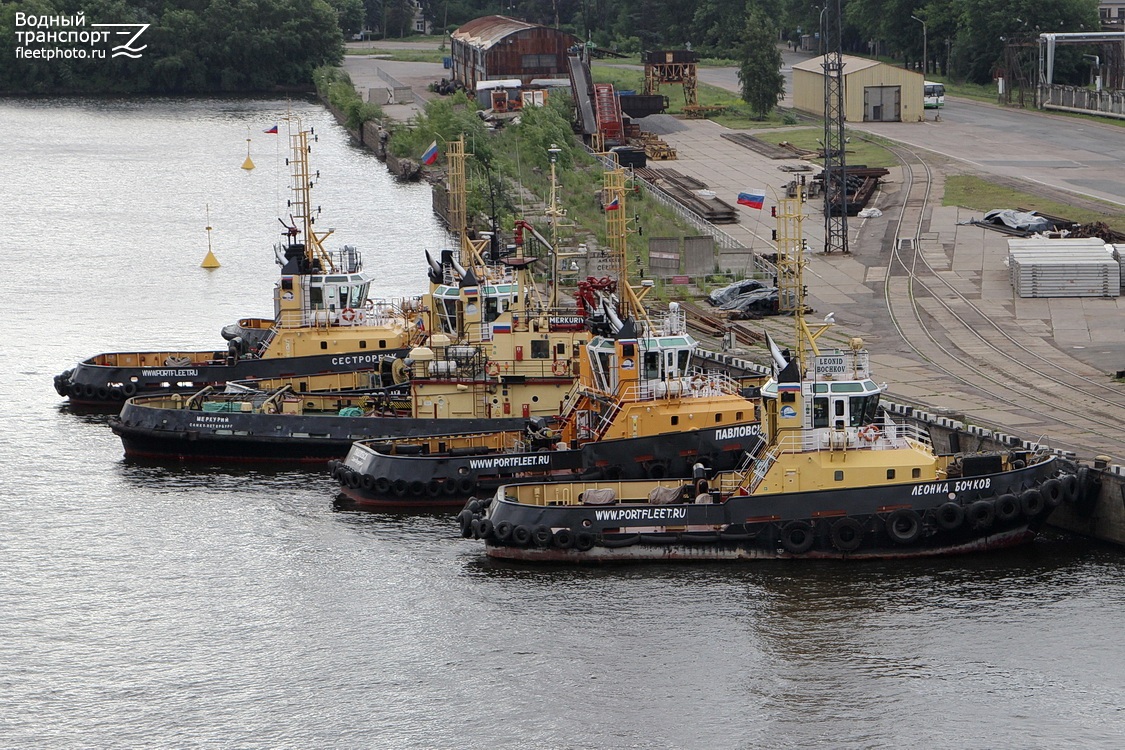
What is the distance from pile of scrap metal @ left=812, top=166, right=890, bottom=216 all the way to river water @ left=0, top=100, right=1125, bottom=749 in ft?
117

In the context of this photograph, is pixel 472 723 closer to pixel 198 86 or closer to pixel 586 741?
pixel 586 741

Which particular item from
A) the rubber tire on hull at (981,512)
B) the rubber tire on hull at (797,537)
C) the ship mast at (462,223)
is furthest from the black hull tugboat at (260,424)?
the rubber tire on hull at (981,512)

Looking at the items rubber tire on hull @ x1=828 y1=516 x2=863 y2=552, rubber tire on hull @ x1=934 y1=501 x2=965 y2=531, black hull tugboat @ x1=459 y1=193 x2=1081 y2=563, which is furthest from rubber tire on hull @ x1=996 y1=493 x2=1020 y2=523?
rubber tire on hull @ x1=828 y1=516 x2=863 y2=552

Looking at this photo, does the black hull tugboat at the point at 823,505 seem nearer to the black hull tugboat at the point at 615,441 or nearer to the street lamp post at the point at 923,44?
the black hull tugboat at the point at 615,441

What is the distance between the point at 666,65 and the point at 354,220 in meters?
34.2

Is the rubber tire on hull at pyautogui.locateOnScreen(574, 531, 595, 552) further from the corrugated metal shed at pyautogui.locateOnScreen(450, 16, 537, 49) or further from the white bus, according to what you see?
the corrugated metal shed at pyautogui.locateOnScreen(450, 16, 537, 49)

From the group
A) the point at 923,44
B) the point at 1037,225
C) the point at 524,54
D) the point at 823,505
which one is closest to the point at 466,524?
the point at 823,505

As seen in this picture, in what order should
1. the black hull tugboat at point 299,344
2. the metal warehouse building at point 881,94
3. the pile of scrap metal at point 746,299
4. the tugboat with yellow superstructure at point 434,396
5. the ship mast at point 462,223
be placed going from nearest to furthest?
the tugboat with yellow superstructure at point 434,396, the ship mast at point 462,223, the black hull tugboat at point 299,344, the pile of scrap metal at point 746,299, the metal warehouse building at point 881,94

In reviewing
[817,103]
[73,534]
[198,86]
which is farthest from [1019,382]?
[198,86]

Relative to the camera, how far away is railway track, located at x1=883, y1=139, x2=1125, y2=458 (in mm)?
42438

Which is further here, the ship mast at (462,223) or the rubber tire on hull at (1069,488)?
the ship mast at (462,223)

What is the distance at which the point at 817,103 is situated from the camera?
107875 mm

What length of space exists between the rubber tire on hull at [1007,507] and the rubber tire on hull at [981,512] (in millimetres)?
118

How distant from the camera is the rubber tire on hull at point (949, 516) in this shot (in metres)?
35.7
